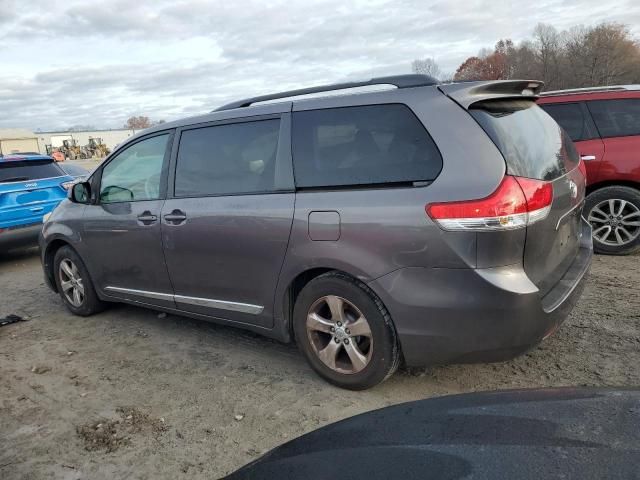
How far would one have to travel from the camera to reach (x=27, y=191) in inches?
299

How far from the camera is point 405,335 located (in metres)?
2.96

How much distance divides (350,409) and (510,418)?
1.56m

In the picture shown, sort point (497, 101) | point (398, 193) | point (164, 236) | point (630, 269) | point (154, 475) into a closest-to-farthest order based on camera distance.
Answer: point (154, 475) < point (398, 193) < point (497, 101) < point (164, 236) < point (630, 269)

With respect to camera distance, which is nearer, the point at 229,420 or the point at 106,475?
the point at 106,475

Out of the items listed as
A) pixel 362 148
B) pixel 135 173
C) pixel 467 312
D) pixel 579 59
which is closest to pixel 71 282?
pixel 135 173

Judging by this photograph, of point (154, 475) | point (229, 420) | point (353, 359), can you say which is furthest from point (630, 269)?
point (154, 475)

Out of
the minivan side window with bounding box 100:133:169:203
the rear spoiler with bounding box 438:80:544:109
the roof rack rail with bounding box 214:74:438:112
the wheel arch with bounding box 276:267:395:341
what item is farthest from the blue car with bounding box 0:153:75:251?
the rear spoiler with bounding box 438:80:544:109

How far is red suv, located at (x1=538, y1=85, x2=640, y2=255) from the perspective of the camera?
5652 mm

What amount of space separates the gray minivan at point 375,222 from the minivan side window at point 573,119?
2.52m

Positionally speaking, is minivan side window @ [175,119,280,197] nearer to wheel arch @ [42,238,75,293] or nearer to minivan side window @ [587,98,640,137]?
wheel arch @ [42,238,75,293]

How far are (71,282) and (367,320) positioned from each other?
3392 mm

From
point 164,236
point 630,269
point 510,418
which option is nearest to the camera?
point 510,418

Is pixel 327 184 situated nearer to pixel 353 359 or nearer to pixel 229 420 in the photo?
pixel 353 359

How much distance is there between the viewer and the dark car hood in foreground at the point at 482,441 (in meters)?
1.38
